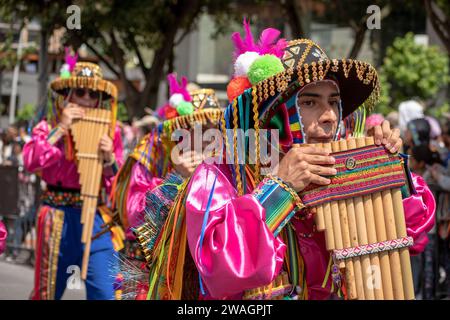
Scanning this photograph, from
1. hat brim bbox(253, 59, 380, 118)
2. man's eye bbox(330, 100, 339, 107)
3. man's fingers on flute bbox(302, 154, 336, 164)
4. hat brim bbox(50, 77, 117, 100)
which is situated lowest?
man's fingers on flute bbox(302, 154, 336, 164)

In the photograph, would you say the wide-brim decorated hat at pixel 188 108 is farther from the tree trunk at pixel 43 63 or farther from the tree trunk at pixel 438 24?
the tree trunk at pixel 43 63

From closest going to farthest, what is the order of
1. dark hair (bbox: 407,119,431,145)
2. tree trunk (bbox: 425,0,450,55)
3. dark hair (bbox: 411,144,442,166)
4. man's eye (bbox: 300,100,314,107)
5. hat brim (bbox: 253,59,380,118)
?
1. hat brim (bbox: 253,59,380,118)
2. man's eye (bbox: 300,100,314,107)
3. dark hair (bbox: 411,144,442,166)
4. dark hair (bbox: 407,119,431,145)
5. tree trunk (bbox: 425,0,450,55)

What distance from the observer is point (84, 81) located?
6285 millimetres

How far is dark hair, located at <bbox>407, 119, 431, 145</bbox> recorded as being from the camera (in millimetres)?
7781

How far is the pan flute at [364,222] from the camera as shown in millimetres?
2902

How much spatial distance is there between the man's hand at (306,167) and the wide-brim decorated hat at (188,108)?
2.45m

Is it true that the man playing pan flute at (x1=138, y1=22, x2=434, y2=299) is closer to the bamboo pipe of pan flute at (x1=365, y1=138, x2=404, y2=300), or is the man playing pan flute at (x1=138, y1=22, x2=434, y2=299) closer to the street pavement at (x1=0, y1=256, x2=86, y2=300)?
the bamboo pipe of pan flute at (x1=365, y1=138, x2=404, y2=300)

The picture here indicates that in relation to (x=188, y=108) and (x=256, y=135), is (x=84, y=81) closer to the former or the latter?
(x=188, y=108)

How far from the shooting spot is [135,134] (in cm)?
1116

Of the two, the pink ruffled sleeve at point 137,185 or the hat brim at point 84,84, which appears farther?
the hat brim at point 84,84

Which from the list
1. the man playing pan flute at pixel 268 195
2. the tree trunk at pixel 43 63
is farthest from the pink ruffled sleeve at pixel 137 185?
the tree trunk at pixel 43 63

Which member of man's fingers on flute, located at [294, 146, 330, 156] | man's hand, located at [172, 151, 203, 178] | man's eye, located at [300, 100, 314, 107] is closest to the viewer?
man's fingers on flute, located at [294, 146, 330, 156]

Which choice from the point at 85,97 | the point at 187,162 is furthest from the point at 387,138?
the point at 85,97

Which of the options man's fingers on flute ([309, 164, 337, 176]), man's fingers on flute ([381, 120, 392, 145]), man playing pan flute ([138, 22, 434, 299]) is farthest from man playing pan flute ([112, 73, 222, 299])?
man's fingers on flute ([309, 164, 337, 176])
